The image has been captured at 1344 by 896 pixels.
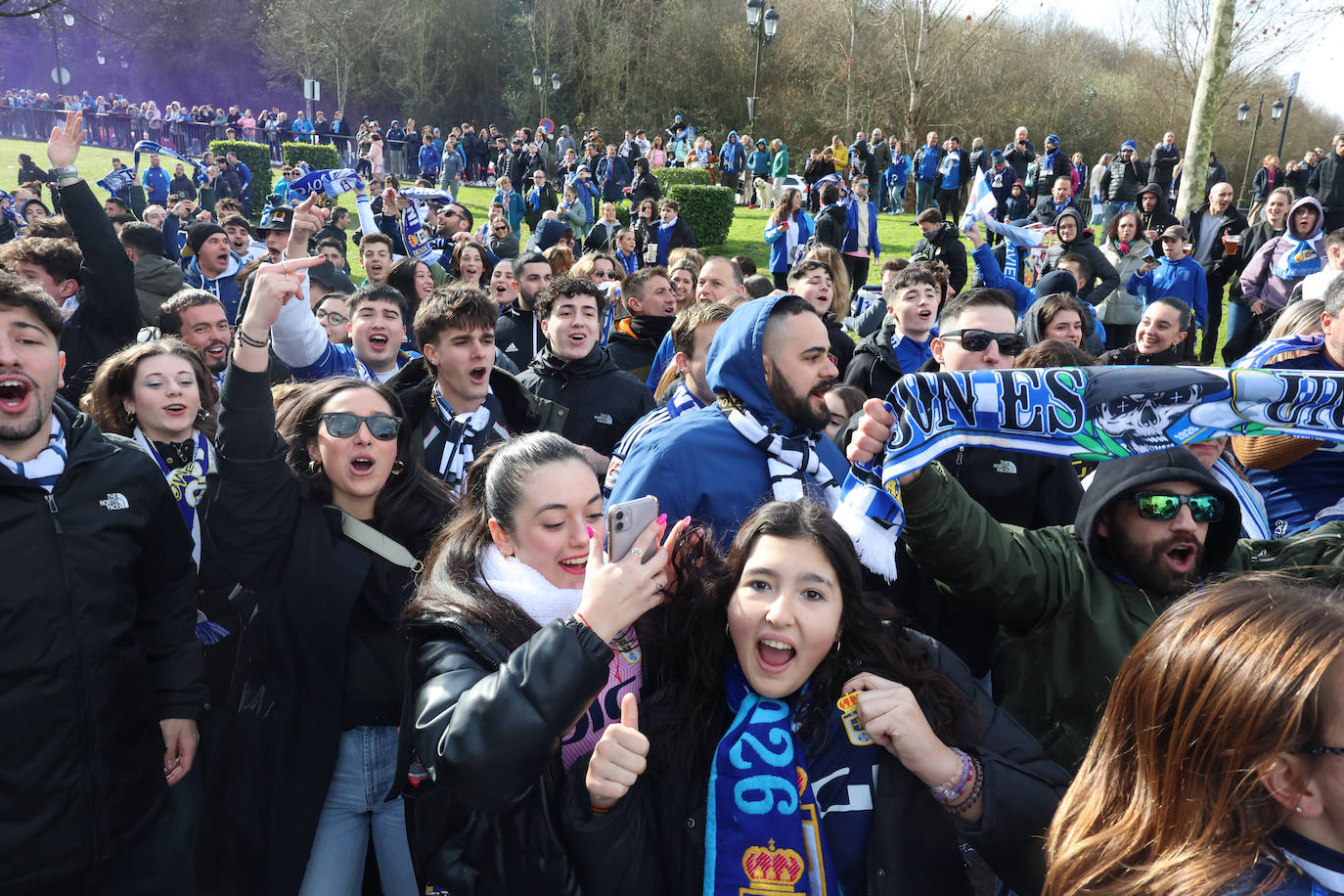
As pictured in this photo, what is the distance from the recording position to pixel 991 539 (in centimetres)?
272

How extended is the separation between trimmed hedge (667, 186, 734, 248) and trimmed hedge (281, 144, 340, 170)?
569 inches

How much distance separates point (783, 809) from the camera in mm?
2186

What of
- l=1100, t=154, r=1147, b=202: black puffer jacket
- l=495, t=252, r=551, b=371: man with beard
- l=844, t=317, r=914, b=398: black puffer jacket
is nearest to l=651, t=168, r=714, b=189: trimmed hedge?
l=1100, t=154, r=1147, b=202: black puffer jacket

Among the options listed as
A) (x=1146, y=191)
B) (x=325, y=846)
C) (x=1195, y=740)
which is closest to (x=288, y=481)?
(x=325, y=846)

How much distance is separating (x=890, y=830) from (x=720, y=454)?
4.89 feet

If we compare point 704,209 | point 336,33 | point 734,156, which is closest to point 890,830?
point 704,209

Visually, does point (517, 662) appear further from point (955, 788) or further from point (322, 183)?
point (322, 183)

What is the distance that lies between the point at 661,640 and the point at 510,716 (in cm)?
61

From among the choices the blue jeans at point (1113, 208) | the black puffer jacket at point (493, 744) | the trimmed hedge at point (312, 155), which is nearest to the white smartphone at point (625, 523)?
the black puffer jacket at point (493, 744)

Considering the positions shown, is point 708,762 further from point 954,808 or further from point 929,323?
point 929,323

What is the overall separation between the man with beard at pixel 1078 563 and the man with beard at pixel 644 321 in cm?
423

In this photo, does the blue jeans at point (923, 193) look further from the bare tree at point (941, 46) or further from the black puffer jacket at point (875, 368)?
the black puffer jacket at point (875, 368)

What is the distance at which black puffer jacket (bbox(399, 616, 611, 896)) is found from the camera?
6.36ft

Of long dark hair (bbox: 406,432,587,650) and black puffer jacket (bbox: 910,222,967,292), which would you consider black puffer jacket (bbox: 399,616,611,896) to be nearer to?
long dark hair (bbox: 406,432,587,650)
